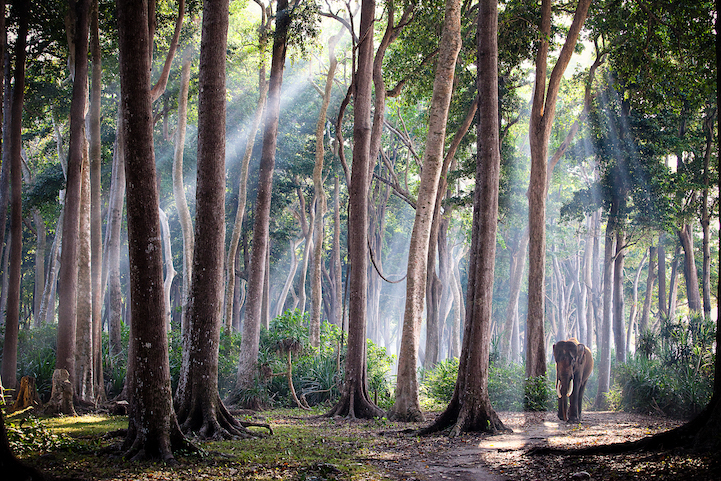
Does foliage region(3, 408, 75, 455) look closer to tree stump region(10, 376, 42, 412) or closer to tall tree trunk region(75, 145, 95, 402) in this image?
tree stump region(10, 376, 42, 412)

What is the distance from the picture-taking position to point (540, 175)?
51.2 feet

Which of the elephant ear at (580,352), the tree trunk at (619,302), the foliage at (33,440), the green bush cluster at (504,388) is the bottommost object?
the green bush cluster at (504,388)

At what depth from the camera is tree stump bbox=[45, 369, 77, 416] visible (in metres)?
11.0

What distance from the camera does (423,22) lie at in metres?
15.7

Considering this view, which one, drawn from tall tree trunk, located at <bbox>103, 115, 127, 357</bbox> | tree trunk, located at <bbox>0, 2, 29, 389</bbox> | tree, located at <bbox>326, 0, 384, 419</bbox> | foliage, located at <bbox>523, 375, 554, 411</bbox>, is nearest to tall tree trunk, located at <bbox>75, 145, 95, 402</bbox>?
tree trunk, located at <bbox>0, 2, 29, 389</bbox>

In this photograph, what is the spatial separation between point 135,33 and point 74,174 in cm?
667

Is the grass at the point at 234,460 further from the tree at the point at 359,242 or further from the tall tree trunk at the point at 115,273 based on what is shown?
the tall tree trunk at the point at 115,273

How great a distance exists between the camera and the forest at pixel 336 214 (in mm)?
6648

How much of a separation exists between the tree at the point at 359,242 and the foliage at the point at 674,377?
759 cm

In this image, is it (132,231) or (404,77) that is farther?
(404,77)

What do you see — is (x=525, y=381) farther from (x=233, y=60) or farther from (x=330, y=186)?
(x=330, y=186)

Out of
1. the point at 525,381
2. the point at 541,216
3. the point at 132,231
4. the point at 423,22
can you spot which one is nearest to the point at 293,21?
the point at 423,22

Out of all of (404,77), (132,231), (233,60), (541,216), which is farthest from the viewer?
(233,60)

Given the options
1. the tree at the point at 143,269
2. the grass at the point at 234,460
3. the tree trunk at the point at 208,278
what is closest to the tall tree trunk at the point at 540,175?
the grass at the point at 234,460
